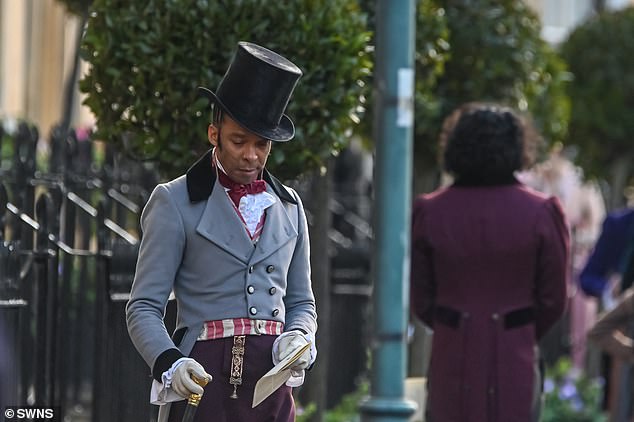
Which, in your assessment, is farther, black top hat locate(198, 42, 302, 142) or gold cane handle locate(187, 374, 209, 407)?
black top hat locate(198, 42, 302, 142)

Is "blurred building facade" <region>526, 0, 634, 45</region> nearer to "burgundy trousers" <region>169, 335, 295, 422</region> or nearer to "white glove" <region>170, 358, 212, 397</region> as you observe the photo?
"burgundy trousers" <region>169, 335, 295, 422</region>

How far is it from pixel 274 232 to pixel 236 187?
156 mm

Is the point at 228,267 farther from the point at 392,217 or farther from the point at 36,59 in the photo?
the point at 36,59

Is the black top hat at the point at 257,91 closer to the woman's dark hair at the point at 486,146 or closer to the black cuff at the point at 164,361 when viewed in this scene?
the black cuff at the point at 164,361

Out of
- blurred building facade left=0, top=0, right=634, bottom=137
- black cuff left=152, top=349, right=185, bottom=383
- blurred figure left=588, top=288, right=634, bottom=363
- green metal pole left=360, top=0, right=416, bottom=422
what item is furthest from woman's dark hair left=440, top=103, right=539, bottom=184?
blurred building facade left=0, top=0, right=634, bottom=137

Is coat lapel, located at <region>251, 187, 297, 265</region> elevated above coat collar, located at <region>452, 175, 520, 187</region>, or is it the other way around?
coat collar, located at <region>452, 175, 520, 187</region>

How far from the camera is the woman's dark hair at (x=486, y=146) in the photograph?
6.09 meters

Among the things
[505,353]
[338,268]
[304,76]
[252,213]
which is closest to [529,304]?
[505,353]

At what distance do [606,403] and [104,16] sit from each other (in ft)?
9.04

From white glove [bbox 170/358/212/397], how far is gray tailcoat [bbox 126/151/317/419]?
0.10 metres

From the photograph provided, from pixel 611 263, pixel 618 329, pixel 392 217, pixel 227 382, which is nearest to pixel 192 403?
pixel 227 382

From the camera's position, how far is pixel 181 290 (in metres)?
4.43

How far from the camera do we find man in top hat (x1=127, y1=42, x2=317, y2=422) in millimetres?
4348

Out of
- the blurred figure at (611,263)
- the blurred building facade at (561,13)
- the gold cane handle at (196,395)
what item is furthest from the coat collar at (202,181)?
the blurred building facade at (561,13)
